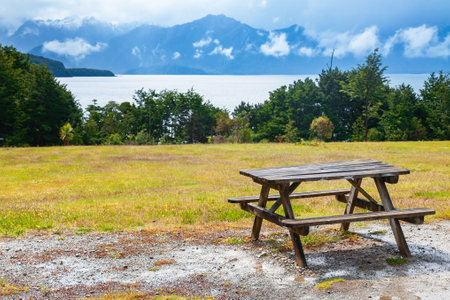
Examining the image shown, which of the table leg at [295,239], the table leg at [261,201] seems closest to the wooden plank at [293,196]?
the table leg at [261,201]

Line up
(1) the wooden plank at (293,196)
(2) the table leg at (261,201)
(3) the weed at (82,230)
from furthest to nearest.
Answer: (3) the weed at (82,230) → (1) the wooden plank at (293,196) → (2) the table leg at (261,201)

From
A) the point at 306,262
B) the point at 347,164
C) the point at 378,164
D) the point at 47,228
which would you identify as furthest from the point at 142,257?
the point at 378,164

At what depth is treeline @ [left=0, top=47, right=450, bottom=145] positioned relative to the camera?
56156 millimetres

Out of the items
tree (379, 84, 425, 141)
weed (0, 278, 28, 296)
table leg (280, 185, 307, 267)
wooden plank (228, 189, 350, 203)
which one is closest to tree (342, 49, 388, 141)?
tree (379, 84, 425, 141)

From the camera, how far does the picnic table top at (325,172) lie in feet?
20.2

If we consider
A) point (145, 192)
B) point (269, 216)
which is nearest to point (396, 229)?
point (269, 216)

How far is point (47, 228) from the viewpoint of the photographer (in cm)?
893

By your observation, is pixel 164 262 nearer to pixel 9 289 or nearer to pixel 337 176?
pixel 9 289

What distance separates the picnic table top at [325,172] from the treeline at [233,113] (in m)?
45.3

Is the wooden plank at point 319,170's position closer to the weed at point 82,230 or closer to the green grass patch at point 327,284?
the green grass patch at point 327,284

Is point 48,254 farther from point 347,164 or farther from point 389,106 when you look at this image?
point 389,106

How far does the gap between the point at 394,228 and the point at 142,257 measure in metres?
4.15

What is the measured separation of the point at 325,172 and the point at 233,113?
95248mm

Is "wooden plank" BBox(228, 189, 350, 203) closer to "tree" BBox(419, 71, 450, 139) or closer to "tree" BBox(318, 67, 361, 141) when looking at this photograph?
"tree" BBox(419, 71, 450, 139)
